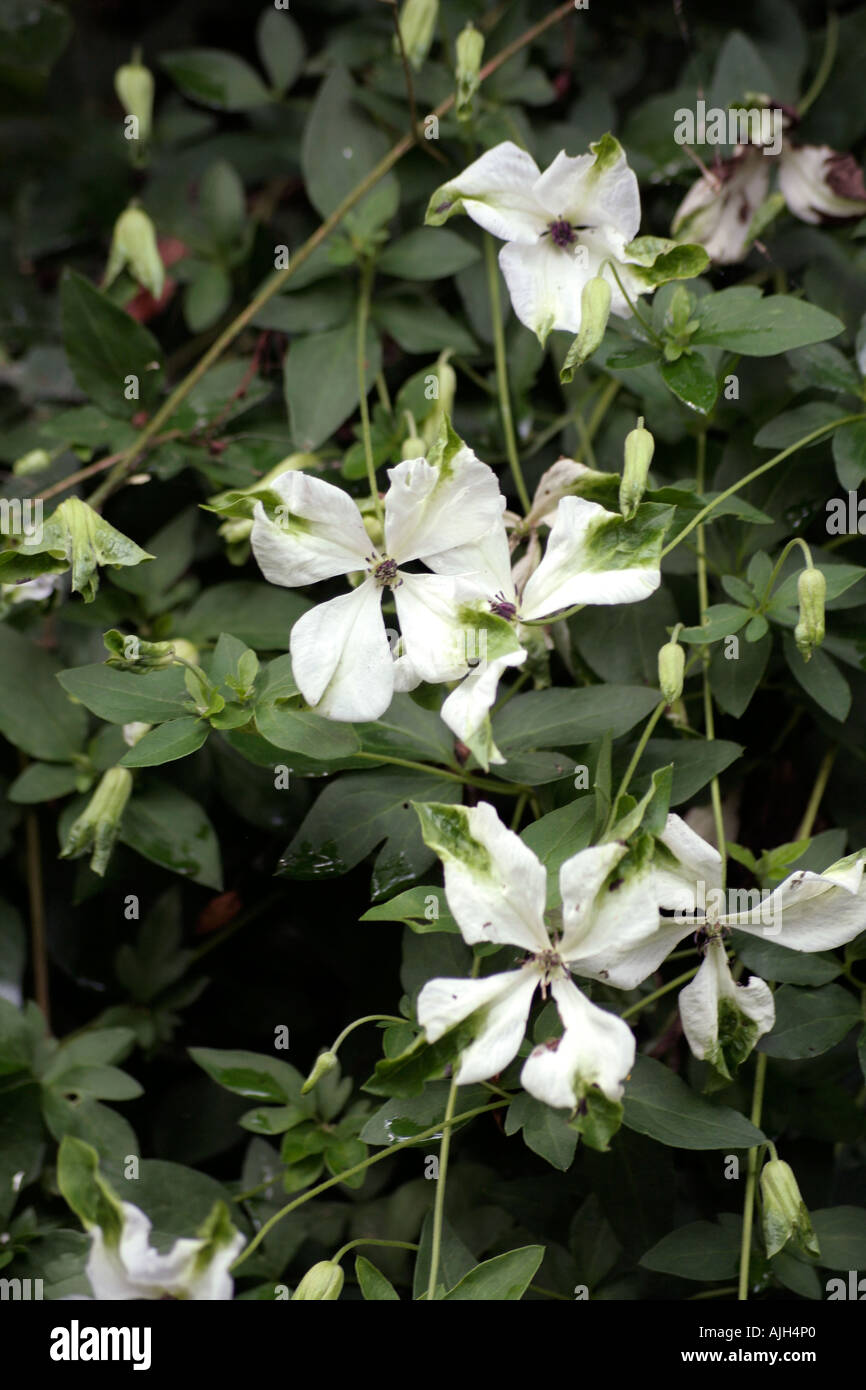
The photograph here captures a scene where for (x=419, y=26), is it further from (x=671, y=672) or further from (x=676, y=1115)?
(x=676, y=1115)

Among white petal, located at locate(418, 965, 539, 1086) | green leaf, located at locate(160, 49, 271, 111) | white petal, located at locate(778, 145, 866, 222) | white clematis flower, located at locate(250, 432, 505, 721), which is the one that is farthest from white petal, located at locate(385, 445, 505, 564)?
green leaf, located at locate(160, 49, 271, 111)

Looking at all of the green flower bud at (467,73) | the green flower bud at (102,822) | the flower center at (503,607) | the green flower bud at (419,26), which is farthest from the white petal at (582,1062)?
the green flower bud at (419,26)

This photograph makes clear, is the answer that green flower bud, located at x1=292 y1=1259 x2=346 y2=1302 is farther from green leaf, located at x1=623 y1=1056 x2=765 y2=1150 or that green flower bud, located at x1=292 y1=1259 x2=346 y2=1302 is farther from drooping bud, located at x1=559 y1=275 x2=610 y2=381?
drooping bud, located at x1=559 y1=275 x2=610 y2=381

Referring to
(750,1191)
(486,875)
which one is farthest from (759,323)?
(750,1191)

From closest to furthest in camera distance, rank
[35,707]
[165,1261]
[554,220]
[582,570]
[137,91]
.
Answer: [165,1261]
[582,570]
[554,220]
[35,707]
[137,91]
